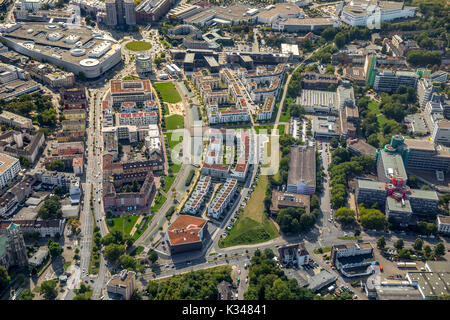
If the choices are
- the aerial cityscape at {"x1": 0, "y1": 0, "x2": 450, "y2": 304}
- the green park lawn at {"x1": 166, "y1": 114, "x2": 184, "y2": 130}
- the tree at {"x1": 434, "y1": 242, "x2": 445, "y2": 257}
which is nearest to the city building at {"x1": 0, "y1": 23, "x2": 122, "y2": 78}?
the aerial cityscape at {"x1": 0, "y1": 0, "x2": 450, "y2": 304}

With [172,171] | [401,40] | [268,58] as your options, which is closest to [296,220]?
[172,171]

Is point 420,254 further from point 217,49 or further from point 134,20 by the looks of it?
point 134,20

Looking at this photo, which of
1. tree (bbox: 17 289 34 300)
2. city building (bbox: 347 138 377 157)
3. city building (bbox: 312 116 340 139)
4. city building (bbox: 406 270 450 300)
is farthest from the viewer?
city building (bbox: 312 116 340 139)

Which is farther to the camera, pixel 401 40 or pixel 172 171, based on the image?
pixel 401 40

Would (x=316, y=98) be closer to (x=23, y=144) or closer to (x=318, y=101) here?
(x=318, y=101)

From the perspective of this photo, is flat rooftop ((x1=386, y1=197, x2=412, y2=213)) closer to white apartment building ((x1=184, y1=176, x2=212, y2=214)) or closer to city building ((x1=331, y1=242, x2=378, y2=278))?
city building ((x1=331, y1=242, x2=378, y2=278))

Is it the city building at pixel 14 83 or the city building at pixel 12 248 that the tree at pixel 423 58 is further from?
the city building at pixel 12 248

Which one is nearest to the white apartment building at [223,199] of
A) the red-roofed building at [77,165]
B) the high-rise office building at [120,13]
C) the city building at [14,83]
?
the red-roofed building at [77,165]

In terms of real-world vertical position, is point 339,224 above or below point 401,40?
below
